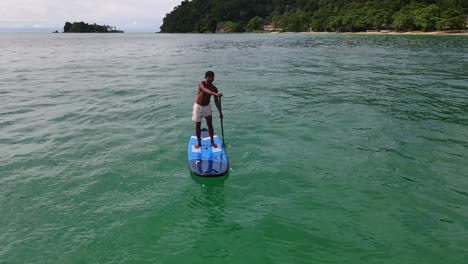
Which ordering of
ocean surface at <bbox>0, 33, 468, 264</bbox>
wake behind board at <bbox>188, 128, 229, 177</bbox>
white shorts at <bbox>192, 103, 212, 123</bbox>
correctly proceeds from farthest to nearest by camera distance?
white shorts at <bbox>192, 103, 212, 123</bbox>, wake behind board at <bbox>188, 128, 229, 177</bbox>, ocean surface at <bbox>0, 33, 468, 264</bbox>

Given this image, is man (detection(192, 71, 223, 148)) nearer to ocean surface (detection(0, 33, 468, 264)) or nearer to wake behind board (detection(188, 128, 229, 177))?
wake behind board (detection(188, 128, 229, 177))

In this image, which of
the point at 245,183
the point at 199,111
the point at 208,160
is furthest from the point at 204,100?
the point at 245,183

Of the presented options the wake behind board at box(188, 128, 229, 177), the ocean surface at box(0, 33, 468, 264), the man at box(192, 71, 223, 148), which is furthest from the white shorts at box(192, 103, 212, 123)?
the ocean surface at box(0, 33, 468, 264)

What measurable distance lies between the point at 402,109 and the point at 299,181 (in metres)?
10.9

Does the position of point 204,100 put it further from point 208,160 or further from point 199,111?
point 208,160

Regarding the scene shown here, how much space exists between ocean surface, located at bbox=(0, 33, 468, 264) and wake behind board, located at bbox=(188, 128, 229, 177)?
42 cm

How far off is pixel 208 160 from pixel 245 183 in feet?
4.61

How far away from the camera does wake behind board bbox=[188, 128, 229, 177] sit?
33.3 feet

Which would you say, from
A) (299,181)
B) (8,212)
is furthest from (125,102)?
(299,181)

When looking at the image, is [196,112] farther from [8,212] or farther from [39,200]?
[8,212]

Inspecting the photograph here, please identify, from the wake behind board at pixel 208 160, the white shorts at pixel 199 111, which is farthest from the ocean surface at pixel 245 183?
the white shorts at pixel 199 111

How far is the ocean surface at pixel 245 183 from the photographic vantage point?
750 centimetres

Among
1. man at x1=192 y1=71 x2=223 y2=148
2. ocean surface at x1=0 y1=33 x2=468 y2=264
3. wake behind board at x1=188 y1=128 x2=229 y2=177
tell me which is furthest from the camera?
man at x1=192 y1=71 x2=223 y2=148

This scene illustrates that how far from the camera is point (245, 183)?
33.9 feet
